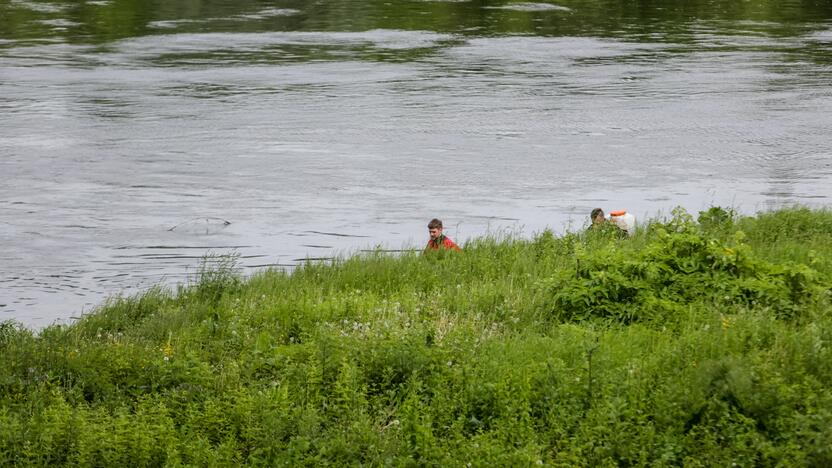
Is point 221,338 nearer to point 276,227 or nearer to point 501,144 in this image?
point 276,227

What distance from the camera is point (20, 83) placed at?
37.7m

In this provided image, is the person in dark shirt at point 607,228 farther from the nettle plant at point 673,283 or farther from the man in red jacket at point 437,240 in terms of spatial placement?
the nettle plant at point 673,283

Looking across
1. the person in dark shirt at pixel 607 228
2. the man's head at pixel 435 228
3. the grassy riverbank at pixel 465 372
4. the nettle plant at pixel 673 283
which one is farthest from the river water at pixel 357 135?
the nettle plant at pixel 673 283

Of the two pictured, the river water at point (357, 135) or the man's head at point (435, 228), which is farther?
the river water at point (357, 135)

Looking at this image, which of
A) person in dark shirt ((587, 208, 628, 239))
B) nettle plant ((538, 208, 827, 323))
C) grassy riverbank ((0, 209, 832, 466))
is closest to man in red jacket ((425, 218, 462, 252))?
grassy riverbank ((0, 209, 832, 466))

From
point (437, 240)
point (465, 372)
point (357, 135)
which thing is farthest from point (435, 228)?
point (357, 135)

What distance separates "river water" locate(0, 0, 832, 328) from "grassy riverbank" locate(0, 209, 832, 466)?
4.97 meters

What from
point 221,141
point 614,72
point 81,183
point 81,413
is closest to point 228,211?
point 81,183

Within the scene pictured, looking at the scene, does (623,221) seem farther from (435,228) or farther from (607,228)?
(435,228)

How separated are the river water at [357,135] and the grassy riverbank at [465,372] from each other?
16.3 feet

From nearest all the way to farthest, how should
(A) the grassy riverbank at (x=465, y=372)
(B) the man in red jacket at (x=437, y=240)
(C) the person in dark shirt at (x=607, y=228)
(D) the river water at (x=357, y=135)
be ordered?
(A) the grassy riverbank at (x=465, y=372), (B) the man in red jacket at (x=437, y=240), (C) the person in dark shirt at (x=607, y=228), (D) the river water at (x=357, y=135)

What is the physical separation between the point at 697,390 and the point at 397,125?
74.1 ft

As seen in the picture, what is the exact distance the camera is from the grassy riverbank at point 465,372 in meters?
9.05

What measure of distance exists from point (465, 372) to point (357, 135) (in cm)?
2074
